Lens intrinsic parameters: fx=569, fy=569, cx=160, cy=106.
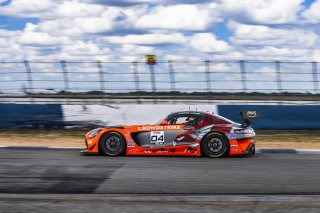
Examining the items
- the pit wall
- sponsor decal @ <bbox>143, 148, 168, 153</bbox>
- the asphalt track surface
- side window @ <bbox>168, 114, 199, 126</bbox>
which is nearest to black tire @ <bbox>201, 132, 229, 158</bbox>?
the asphalt track surface

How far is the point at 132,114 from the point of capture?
59.3ft

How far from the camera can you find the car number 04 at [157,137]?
12.4 metres

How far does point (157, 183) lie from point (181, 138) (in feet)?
11.2

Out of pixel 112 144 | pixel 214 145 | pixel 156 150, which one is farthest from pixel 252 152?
pixel 112 144

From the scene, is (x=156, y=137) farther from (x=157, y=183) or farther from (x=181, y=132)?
(x=157, y=183)

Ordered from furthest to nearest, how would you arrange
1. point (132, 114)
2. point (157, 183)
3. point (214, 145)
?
point (132, 114), point (214, 145), point (157, 183)

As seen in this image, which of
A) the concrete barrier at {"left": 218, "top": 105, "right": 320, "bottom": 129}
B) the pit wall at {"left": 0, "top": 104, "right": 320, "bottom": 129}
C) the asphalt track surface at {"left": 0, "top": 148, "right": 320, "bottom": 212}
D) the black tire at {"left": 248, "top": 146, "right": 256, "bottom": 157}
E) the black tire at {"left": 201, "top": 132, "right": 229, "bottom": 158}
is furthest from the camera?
the concrete barrier at {"left": 218, "top": 105, "right": 320, "bottom": 129}

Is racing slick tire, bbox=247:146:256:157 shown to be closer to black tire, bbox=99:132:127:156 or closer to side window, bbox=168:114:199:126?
side window, bbox=168:114:199:126

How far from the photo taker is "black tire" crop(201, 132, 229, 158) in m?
12.3

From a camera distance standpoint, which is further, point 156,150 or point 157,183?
point 156,150

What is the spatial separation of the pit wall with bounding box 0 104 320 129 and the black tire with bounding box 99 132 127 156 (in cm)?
541

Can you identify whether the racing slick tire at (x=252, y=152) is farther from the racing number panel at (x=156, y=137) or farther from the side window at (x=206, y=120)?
the racing number panel at (x=156, y=137)

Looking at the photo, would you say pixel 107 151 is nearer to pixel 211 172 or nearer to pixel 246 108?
pixel 211 172

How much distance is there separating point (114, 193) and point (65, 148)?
6.39 metres
